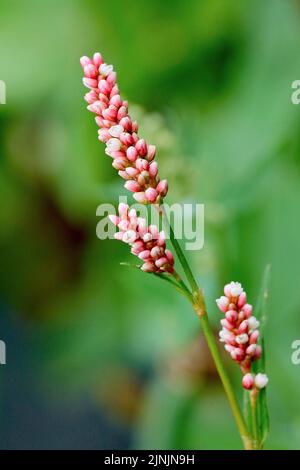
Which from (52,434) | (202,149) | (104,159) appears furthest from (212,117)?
(52,434)

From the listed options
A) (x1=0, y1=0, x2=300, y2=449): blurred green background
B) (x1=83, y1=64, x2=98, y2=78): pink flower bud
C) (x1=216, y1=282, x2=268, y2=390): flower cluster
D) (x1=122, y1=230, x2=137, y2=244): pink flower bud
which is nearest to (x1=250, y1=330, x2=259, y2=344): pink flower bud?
(x1=216, y1=282, x2=268, y2=390): flower cluster

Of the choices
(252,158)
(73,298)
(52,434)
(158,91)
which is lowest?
(52,434)

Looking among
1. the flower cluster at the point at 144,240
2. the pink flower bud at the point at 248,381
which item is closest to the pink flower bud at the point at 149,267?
the flower cluster at the point at 144,240

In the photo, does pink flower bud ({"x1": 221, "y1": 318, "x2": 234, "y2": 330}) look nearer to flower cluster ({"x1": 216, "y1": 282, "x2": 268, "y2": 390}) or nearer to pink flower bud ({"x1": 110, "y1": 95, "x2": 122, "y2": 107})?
flower cluster ({"x1": 216, "y1": 282, "x2": 268, "y2": 390})

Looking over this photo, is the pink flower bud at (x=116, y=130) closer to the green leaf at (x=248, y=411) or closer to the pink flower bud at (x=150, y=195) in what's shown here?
the pink flower bud at (x=150, y=195)

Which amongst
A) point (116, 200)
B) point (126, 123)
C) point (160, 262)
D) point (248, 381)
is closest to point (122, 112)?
point (126, 123)

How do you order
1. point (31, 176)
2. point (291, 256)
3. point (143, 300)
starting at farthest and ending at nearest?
point (31, 176), point (143, 300), point (291, 256)

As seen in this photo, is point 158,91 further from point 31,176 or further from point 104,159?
point 31,176
